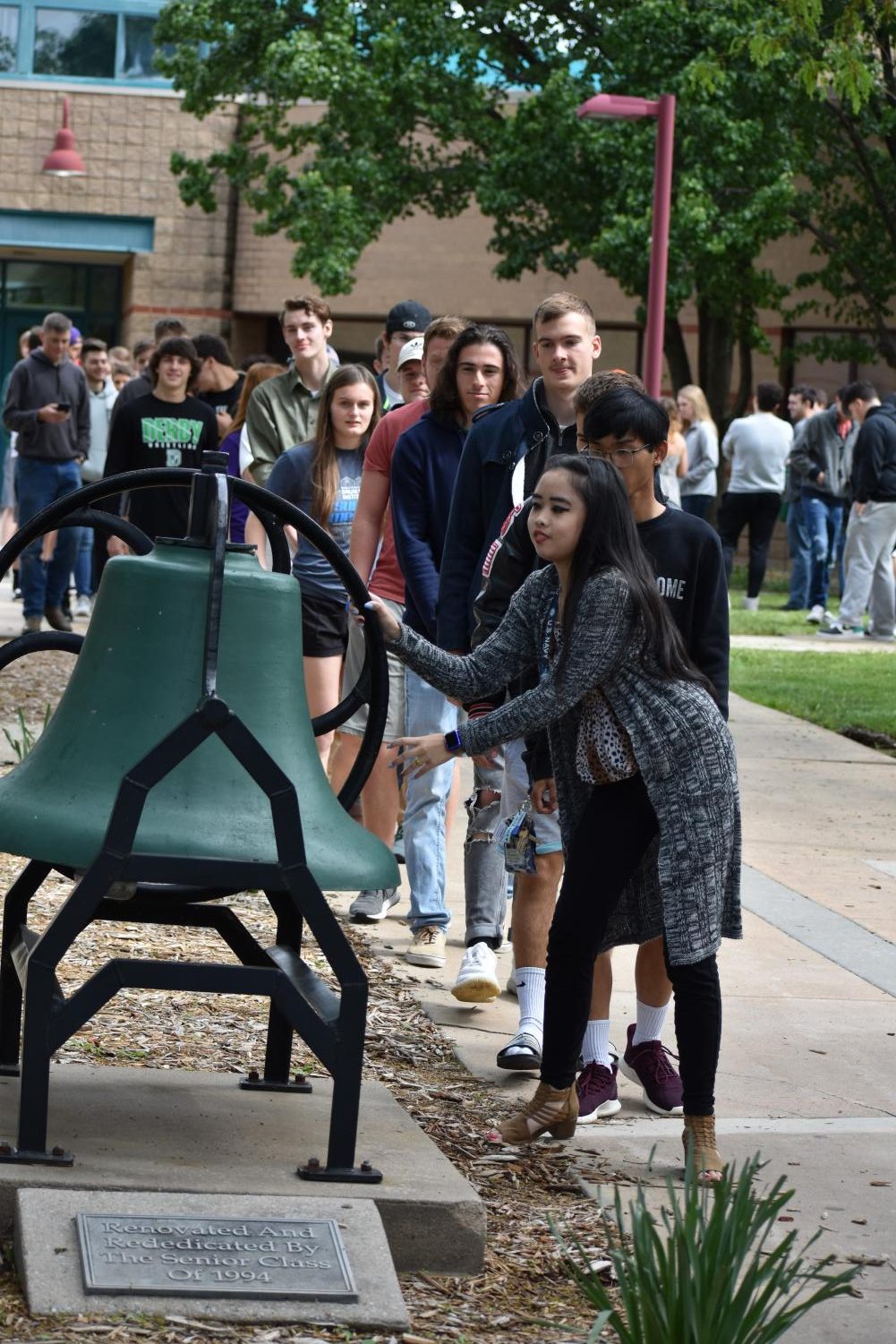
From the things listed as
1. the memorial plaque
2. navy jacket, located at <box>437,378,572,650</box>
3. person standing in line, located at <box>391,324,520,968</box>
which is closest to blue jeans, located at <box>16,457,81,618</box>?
person standing in line, located at <box>391,324,520,968</box>

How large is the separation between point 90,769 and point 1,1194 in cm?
79

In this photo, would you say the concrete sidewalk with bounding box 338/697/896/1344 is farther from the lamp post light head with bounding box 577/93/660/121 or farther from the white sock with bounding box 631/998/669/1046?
the lamp post light head with bounding box 577/93/660/121

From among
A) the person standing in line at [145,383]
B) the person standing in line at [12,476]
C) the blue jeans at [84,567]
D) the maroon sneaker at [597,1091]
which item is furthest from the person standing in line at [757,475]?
the maroon sneaker at [597,1091]

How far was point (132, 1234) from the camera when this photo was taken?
3.52 m

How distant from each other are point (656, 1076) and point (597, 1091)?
18cm

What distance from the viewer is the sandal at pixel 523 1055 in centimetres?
505

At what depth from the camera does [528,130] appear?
945 inches

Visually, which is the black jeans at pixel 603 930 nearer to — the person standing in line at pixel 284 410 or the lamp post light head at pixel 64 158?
the person standing in line at pixel 284 410

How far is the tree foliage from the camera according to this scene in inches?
917

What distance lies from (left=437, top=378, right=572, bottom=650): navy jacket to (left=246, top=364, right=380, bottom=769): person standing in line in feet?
5.33

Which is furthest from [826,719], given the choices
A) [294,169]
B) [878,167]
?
[294,169]

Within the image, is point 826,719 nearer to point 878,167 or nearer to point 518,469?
point 518,469

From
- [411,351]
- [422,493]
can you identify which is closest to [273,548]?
[422,493]

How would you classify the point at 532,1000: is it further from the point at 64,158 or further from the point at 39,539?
the point at 64,158
